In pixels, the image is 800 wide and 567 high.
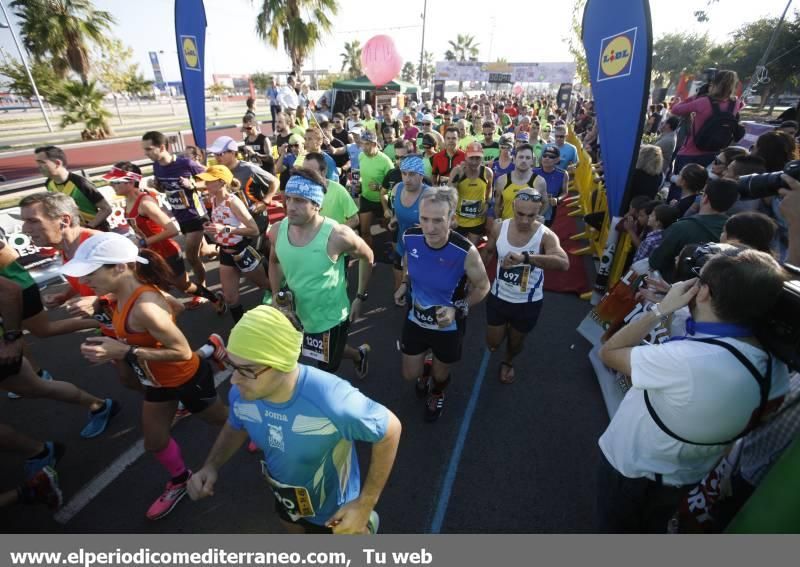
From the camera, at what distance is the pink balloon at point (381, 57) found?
13070 mm

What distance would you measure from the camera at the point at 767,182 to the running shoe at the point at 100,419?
18.6 feet

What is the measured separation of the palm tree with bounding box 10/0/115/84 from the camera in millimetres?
18094

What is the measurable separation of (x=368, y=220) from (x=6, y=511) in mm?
5244

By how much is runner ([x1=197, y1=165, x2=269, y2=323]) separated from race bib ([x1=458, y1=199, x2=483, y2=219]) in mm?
2925

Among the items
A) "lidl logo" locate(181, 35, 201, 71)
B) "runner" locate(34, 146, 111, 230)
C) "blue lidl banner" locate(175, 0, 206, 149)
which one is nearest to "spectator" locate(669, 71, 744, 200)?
"runner" locate(34, 146, 111, 230)

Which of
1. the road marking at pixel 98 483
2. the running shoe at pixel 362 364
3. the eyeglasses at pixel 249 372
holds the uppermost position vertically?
the eyeglasses at pixel 249 372

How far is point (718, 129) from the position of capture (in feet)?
18.5

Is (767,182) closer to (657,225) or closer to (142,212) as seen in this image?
(657,225)

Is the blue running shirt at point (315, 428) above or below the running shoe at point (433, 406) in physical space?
above

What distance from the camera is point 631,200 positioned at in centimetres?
498

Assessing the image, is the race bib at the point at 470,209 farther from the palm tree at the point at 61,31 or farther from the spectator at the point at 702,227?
the palm tree at the point at 61,31

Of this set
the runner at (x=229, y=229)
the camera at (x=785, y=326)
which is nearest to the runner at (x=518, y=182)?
the runner at (x=229, y=229)

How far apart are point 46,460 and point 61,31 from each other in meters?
24.4

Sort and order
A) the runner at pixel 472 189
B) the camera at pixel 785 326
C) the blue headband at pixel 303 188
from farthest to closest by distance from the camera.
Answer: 1. the runner at pixel 472 189
2. the blue headband at pixel 303 188
3. the camera at pixel 785 326
